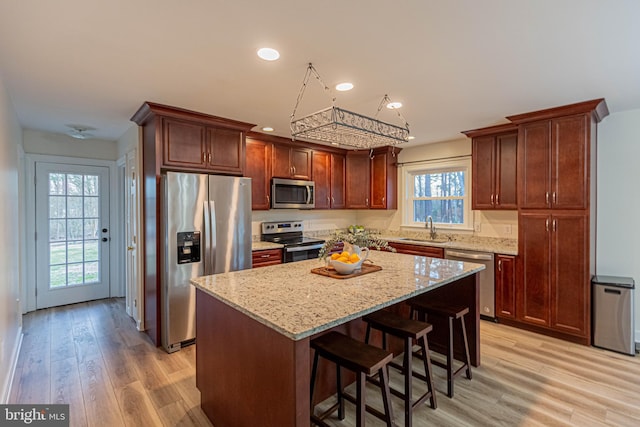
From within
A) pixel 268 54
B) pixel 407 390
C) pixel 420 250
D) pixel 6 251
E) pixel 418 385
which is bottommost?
pixel 418 385

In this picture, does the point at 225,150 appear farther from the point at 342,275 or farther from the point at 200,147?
the point at 342,275

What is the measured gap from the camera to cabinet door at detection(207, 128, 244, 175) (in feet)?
11.6

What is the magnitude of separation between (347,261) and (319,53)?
4.69 feet

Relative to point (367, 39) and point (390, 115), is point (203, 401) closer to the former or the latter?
point (367, 39)

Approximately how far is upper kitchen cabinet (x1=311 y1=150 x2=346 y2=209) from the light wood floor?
283 cm

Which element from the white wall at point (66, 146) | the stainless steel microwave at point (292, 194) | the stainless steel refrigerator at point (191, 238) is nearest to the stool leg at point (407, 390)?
the stainless steel refrigerator at point (191, 238)

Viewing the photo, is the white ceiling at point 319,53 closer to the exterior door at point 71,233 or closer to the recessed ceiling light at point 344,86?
the recessed ceiling light at point 344,86

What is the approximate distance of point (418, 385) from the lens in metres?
2.53

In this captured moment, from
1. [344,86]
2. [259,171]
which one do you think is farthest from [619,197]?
[259,171]

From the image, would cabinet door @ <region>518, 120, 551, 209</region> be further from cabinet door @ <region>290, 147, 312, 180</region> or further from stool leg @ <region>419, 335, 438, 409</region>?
cabinet door @ <region>290, 147, 312, 180</region>

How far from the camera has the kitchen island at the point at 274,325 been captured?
4.59 feet

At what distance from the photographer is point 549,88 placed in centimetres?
268

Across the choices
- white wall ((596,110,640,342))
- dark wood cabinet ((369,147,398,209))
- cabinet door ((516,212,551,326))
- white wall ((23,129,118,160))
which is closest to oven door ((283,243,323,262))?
dark wood cabinet ((369,147,398,209))

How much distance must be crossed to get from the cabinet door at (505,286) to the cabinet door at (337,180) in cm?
250
